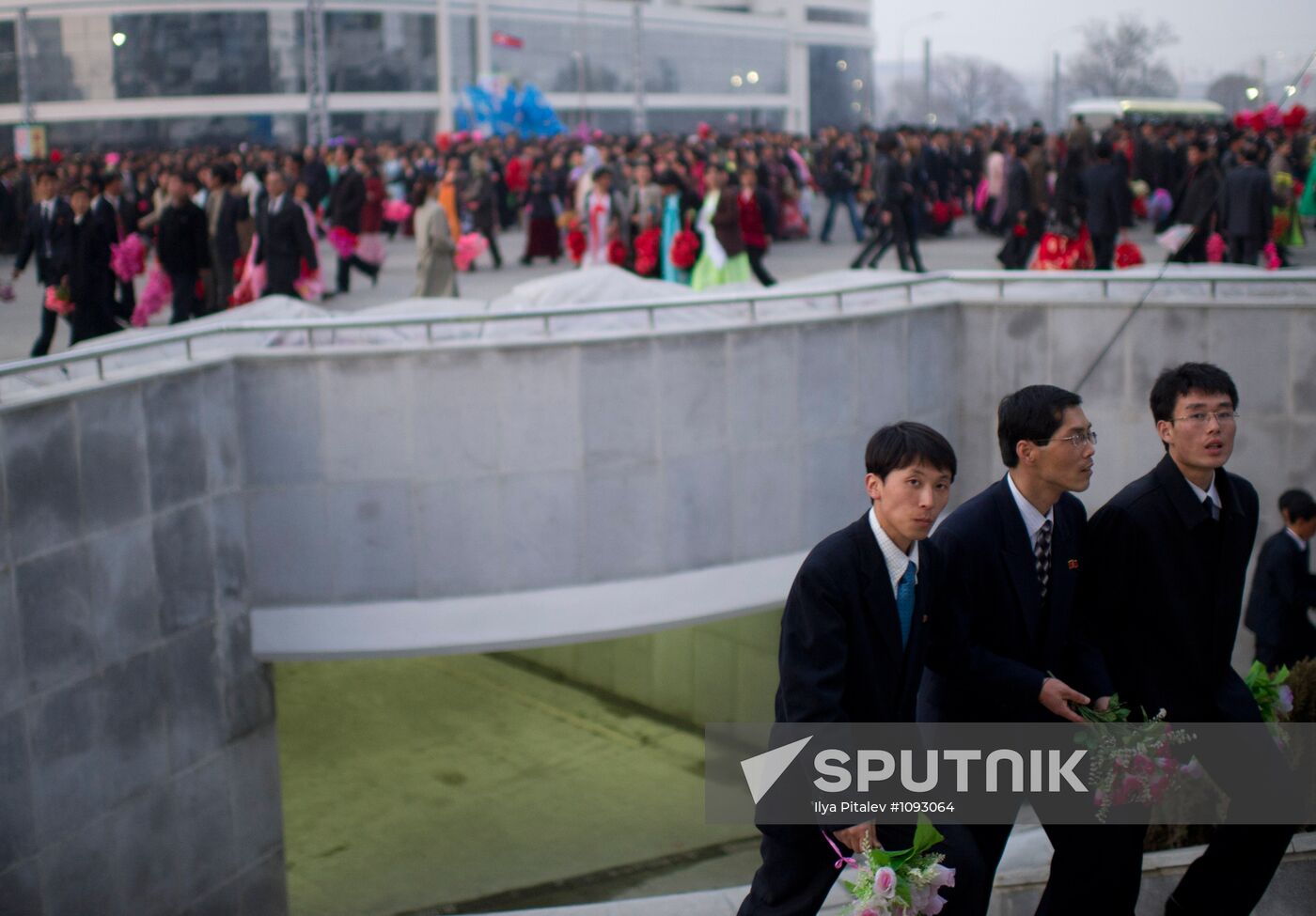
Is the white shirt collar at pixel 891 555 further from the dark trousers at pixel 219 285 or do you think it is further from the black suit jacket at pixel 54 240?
the dark trousers at pixel 219 285

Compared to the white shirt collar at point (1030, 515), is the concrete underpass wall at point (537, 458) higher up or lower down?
lower down

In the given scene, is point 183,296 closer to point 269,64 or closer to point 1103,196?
point 1103,196

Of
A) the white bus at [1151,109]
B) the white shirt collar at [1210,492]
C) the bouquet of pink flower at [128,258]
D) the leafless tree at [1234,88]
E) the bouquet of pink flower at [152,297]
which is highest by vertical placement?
the white bus at [1151,109]

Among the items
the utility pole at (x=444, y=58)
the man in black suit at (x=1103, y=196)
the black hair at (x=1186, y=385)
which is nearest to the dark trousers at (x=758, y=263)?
the man in black suit at (x=1103, y=196)

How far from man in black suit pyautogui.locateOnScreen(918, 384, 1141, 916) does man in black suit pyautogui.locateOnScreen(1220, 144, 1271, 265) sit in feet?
32.3

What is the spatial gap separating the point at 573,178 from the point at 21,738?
46.6 ft

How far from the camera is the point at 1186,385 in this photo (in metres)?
3.72

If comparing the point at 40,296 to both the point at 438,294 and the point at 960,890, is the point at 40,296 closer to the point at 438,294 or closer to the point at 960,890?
the point at 438,294

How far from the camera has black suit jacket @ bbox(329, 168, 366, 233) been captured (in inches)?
605

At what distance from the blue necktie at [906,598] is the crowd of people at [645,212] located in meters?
9.07

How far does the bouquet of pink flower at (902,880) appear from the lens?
313 cm

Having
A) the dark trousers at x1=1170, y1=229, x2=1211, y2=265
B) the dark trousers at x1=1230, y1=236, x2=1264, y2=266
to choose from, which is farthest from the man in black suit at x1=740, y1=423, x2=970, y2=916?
the dark trousers at x1=1170, y1=229, x2=1211, y2=265

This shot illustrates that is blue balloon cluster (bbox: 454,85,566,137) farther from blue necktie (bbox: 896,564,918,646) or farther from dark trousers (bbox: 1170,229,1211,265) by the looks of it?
blue necktie (bbox: 896,564,918,646)

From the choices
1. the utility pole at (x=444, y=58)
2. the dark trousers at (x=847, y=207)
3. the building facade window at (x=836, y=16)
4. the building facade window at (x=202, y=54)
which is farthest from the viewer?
the building facade window at (x=836, y=16)
